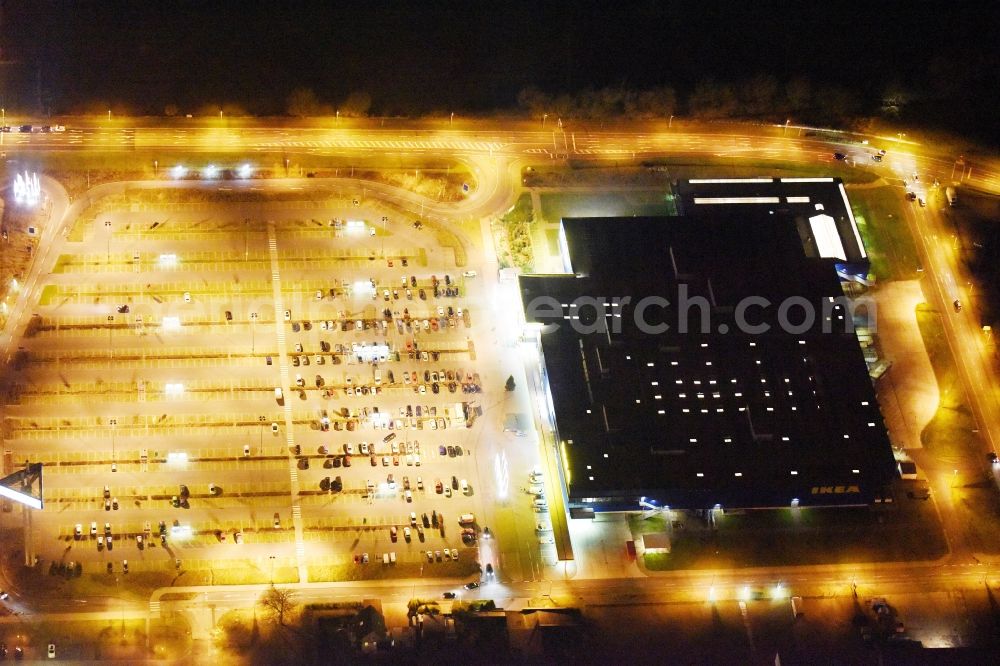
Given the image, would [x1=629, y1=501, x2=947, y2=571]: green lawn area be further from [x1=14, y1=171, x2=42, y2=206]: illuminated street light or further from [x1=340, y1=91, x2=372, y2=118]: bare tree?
[x1=14, y1=171, x2=42, y2=206]: illuminated street light

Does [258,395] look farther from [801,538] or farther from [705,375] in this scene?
[801,538]

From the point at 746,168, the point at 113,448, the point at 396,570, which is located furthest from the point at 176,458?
the point at 746,168

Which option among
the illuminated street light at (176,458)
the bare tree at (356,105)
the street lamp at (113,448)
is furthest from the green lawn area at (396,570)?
the bare tree at (356,105)

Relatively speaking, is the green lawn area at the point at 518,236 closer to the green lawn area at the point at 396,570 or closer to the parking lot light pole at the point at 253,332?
the parking lot light pole at the point at 253,332

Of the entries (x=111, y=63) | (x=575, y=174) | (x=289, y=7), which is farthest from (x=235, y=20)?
(x=575, y=174)

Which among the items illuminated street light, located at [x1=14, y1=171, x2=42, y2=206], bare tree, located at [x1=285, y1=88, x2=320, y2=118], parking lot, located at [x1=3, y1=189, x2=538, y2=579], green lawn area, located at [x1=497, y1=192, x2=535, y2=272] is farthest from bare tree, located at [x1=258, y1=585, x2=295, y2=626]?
bare tree, located at [x1=285, y1=88, x2=320, y2=118]

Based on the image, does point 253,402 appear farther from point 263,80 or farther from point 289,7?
point 289,7
